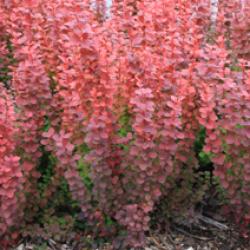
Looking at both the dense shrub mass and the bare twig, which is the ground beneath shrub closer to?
the bare twig

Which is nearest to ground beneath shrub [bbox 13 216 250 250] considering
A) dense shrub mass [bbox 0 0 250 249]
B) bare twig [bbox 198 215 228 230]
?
bare twig [bbox 198 215 228 230]

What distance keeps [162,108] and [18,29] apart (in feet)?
5.04

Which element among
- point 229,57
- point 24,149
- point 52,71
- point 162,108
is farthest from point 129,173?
point 229,57

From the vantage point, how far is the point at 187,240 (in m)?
3.56

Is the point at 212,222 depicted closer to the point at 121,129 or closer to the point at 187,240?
the point at 187,240

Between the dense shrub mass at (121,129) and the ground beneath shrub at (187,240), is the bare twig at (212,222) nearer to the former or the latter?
the ground beneath shrub at (187,240)

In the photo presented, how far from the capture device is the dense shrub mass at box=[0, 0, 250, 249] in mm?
3080

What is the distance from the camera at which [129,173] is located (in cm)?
321

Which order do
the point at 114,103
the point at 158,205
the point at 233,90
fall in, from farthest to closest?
the point at 158,205, the point at 114,103, the point at 233,90

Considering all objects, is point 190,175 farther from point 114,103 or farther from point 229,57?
point 229,57

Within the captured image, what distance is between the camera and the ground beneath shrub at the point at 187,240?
345 cm

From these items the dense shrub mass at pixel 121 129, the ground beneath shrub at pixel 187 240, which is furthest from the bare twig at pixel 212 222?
the dense shrub mass at pixel 121 129

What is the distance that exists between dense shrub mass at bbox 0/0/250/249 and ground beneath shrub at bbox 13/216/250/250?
11 cm

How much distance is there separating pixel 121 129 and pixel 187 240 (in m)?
0.80
